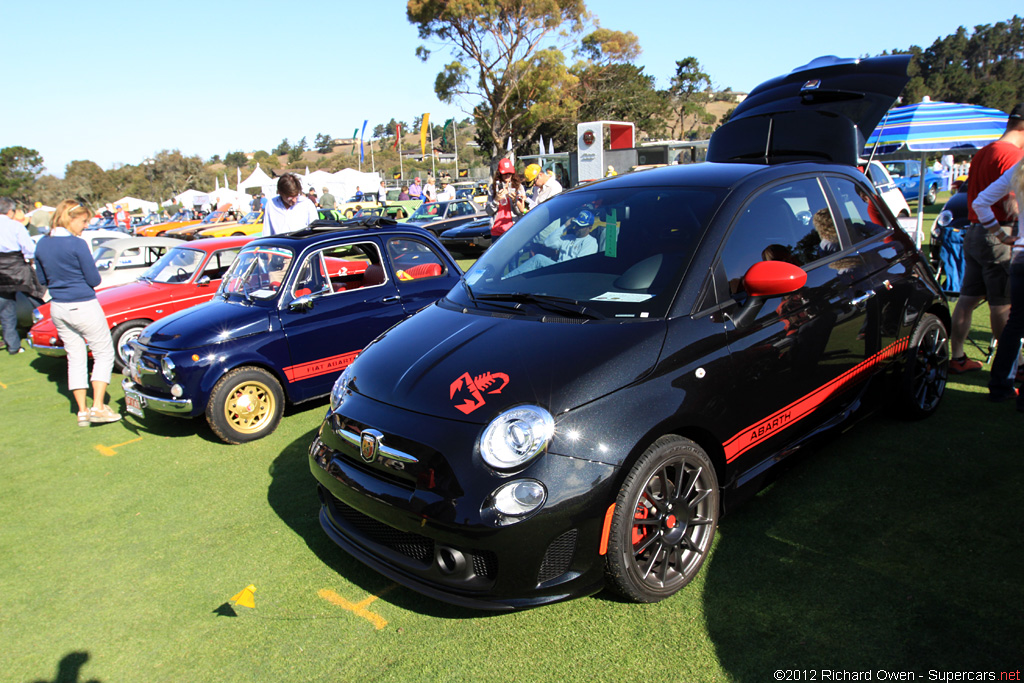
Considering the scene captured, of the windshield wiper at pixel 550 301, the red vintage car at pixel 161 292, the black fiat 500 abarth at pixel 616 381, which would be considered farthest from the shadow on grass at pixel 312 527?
the red vintage car at pixel 161 292

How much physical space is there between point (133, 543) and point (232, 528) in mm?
559

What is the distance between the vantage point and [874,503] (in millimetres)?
3342

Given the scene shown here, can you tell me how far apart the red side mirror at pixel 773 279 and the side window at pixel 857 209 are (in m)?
1.14

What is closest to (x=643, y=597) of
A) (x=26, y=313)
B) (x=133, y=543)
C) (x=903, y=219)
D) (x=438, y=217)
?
(x=133, y=543)

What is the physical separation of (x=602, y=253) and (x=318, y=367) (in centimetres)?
317

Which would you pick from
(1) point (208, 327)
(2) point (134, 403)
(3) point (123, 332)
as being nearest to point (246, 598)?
(1) point (208, 327)

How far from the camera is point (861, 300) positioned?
3582 mm

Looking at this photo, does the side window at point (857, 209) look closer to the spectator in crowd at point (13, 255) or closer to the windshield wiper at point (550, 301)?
the windshield wiper at point (550, 301)

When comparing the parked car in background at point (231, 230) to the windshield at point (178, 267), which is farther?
the parked car in background at point (231, 230)

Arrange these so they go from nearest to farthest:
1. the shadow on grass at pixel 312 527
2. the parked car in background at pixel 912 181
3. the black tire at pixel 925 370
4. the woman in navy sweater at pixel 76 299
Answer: the shadow on grass at pixel 312 527 → the black tire at pixel 925 370 → the woman in navy sweater at pixel 76 299 → the parked car in background at pixel 912 181

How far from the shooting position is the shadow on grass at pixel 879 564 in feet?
7.70

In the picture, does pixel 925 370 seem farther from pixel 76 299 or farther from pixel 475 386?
pixel 76 299

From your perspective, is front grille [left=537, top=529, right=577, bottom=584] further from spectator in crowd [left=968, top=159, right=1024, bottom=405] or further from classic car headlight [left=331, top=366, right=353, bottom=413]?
spectator in crowd [left=968, top=159, right=1024, bottom=405]

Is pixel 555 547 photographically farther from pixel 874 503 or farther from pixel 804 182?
pixel 804 182
